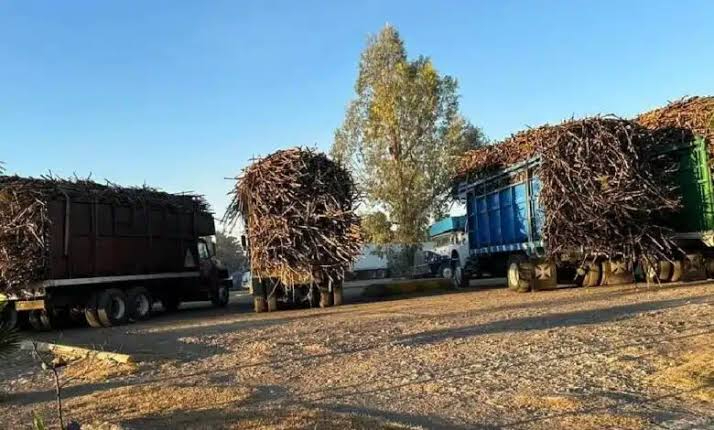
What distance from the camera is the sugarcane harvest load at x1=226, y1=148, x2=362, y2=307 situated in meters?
18.0

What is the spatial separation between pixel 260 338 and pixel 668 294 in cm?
891

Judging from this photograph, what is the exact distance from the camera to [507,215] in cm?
2123

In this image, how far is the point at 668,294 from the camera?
49.9ft

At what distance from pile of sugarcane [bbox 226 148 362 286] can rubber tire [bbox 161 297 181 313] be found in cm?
432

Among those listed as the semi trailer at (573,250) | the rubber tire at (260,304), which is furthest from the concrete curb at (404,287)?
the rubber tire at (260,304)

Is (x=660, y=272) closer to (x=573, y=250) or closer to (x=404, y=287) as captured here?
(x=573, y=250)

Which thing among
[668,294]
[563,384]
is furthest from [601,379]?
[668,294]

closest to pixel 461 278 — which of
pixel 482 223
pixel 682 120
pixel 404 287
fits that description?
pixel 482 223

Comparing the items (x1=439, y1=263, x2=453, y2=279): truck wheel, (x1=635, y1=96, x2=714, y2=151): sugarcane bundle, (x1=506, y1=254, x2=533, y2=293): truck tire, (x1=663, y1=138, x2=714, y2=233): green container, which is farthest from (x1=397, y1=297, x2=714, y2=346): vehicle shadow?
(x1=439, y1=263, x2=453, y2=279): truck wheel

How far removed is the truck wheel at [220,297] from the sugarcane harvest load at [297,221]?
177 inches

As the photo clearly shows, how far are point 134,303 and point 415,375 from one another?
1223 centimetres

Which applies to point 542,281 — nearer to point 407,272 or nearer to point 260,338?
point 260,338

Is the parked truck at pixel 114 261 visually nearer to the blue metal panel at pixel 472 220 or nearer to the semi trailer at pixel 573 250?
the blue metal panel at pixel 472 220

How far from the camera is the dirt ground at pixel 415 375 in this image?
19.9ft
